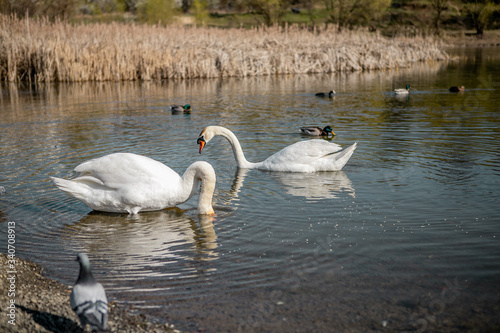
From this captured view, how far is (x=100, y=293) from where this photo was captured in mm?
4086

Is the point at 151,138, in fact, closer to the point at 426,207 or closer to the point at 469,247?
the point at 426,207

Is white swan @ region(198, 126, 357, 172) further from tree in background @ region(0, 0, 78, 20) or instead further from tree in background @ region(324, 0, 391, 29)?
tree in background @ region(324, 0, 391, 29)

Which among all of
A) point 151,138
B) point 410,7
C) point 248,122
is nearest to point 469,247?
point 151,138

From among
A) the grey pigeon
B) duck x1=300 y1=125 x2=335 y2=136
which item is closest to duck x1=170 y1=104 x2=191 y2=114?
duck x1=300 y1=125 x2=335 y2=136

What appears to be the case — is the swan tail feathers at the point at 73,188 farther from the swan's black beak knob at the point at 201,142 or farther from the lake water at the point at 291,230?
the swan's black beak knob at the point at 201,142

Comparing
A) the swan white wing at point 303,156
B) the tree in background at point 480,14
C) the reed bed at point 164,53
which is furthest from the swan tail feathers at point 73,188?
the tree in background at point 480,14

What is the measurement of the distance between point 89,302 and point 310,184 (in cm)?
594

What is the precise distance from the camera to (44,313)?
4.51 m

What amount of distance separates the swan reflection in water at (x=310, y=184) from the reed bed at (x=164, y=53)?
19.7m

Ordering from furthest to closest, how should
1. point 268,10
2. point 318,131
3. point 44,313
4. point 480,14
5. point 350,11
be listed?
point 480,14
point 268,10
point 350,11
point 318,131
point 44,313

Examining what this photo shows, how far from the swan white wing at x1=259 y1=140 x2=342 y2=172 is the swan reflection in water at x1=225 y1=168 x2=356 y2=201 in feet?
0.45

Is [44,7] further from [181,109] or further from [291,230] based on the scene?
→ [291,230]

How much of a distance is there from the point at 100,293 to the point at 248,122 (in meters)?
12.1

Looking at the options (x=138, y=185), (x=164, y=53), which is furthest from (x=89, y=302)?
(x=164, y=53)
